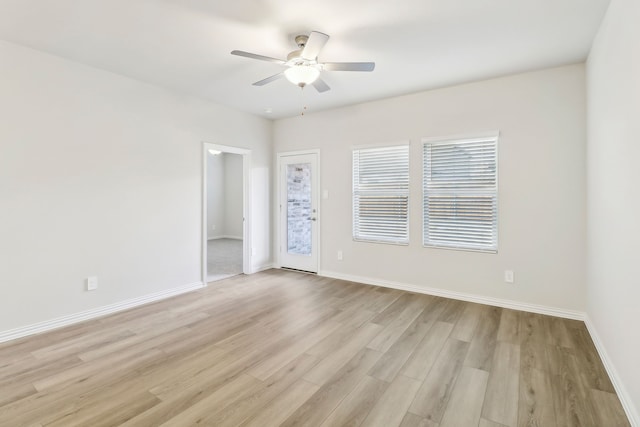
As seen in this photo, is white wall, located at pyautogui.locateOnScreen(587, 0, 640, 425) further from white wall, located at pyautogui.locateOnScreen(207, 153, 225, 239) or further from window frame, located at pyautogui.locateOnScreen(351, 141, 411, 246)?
white wall, located at pyautogui.locateOnScreen(207, 153, 225, 239)

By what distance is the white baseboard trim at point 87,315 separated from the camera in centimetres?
289

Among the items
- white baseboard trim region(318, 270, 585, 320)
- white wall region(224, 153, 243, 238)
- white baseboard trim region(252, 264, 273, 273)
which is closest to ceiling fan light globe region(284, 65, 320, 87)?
white baseboard trim region(318, 270, 585, 320)

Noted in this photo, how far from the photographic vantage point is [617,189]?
2152 millimetres

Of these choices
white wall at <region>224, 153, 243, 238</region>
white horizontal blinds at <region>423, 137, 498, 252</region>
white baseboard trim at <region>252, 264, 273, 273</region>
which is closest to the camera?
white horizontal blinds at <region>423, 137, 498, 252</region>

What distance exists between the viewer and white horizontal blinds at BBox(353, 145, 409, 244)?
4.37m

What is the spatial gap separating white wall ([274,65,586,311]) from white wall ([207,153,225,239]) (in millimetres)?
6040

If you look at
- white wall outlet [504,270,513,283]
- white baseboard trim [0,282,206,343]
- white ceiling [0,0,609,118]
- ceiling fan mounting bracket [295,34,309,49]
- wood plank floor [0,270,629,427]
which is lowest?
wood plank floor [0,270,629,427]

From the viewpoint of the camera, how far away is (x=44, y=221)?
3.05 m

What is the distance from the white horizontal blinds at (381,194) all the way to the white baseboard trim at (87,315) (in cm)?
272

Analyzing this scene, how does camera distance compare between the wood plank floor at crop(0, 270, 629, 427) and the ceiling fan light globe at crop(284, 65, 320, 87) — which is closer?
the wood plank floor at crop(0, 270, 629, 427)

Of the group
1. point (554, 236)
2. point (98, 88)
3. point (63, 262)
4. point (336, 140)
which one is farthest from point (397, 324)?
point (98, 88)

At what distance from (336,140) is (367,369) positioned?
11.4 feet

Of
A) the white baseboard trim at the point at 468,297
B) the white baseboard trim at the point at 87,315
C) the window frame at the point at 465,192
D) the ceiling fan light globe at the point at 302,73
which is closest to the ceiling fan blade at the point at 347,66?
the ceiling fan light globe at the point at 302,73

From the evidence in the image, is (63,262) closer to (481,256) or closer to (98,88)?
(98,88)
